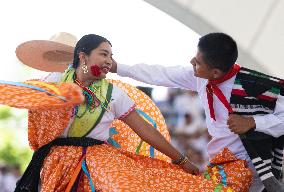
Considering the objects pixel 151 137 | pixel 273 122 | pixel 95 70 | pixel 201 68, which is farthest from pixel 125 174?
pixel 273 122

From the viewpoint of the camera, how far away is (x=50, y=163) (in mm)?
3807

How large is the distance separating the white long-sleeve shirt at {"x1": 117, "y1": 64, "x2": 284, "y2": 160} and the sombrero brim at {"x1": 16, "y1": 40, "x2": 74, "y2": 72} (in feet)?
1.46

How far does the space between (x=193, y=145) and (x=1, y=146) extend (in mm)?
14017

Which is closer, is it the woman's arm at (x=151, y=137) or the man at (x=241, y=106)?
the man at (x=241, y=106)

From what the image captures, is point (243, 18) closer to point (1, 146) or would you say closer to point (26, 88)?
point (26, 88)

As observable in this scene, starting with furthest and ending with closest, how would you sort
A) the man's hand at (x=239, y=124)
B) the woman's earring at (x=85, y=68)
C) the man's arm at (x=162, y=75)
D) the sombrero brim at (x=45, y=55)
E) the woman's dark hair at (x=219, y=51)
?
the sombrero brim at (x=45, y=55)
the man's arm at (x=162, y=75)
the woman's earring at (x=85, y=68)
the woman's dark hair at (x=219, y=51)
the man's hand at (x=239, y=124)

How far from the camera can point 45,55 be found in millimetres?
4480

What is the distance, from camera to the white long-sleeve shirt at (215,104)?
3.71 m

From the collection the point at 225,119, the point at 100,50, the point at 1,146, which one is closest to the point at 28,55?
the point at 100,50

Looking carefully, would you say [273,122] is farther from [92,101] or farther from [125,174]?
[92,101]

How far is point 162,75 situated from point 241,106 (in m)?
0.64

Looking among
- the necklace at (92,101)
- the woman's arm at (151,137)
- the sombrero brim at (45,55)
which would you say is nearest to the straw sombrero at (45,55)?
the sombrero brim at (45,55)

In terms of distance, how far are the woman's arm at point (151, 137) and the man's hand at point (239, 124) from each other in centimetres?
44

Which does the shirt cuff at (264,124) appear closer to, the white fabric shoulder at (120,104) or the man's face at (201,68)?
the man's face at (201,68)
